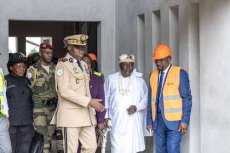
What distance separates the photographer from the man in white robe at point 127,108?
868cm

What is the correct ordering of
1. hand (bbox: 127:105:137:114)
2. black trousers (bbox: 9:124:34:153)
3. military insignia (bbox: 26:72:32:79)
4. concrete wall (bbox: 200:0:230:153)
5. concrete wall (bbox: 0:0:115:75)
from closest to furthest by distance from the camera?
concrete wall (bbox: 200:0:230:153), black trousers (bbox: 9:124:34:153), hand (bbox: 127:105:137:114), military insignia (bbox: 26:72:32:79), concrete wall (bbox: 0:0:115:75)

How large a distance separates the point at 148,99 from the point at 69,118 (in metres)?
1.25

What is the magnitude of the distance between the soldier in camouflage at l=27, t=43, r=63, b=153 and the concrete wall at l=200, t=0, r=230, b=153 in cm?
230

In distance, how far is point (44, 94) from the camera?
8711 mm

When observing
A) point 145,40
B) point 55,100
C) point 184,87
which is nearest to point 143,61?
point 145,40

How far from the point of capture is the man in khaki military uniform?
7457mm

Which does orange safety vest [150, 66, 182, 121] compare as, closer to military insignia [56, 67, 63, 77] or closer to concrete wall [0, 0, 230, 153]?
concrete wall [0, 0, 230, 153]

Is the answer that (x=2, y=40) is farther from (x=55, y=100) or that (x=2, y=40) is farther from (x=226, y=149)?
(x=226, y=149)

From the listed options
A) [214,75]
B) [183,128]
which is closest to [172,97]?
[183,128]

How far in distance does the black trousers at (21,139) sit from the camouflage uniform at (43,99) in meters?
0.54

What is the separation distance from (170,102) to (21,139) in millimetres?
2137

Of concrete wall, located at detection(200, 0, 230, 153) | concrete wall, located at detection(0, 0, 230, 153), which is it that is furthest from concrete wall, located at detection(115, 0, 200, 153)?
concrete wall, located at detection(200, 0, 230, 153)

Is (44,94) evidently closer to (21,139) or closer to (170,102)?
(21,139)

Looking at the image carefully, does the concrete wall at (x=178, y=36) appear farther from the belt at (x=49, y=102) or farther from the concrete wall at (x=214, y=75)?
the belt at (x=49, y=102)
